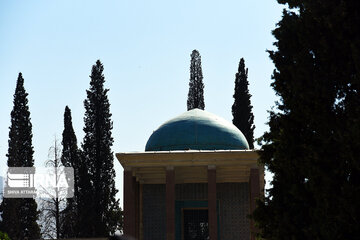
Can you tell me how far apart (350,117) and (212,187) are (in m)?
9.63

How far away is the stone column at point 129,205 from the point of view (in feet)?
59.8

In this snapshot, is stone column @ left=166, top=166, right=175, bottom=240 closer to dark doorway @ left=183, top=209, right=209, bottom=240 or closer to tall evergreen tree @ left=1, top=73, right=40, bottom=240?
dark doorway @ left=183, top=209, right=209, bottom=240

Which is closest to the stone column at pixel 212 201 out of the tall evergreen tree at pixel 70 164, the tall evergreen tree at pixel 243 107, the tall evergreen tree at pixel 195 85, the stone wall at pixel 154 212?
the stone wall at pixel 154 212

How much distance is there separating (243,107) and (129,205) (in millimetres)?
14467

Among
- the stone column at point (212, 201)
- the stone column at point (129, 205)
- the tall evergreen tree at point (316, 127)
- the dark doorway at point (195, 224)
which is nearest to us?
the tall evergreen tree at point (316, 127)

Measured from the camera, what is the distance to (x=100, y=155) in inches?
1235

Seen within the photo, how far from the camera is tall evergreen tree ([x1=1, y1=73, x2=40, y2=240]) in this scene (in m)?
29.5

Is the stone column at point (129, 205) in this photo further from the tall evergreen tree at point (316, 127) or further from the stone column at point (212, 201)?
the tall evergreen tree at point (316, 127)

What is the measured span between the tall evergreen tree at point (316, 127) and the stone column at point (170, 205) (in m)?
7.40

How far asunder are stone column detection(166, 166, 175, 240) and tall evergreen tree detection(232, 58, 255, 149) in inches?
500

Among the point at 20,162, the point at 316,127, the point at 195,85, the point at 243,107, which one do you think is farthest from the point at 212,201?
the point at 195,85

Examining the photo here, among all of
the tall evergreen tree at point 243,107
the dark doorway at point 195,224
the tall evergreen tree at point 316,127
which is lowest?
the dark doorway at point 195,224

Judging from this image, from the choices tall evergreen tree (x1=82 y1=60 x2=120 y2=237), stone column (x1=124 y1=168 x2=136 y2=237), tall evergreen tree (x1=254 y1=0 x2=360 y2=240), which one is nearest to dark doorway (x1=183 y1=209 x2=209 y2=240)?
stone column (x1=124 y1=168 x2=136 y2=237)

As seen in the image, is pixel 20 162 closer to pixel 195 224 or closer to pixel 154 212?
pixel 154 212
